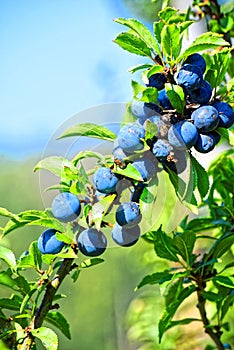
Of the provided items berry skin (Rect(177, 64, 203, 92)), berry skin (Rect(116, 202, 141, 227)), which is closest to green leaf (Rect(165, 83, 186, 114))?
berry skin (Rect(177, 64, 203, 92))

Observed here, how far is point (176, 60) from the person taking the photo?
1.96 feet

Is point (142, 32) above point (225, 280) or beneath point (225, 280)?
above

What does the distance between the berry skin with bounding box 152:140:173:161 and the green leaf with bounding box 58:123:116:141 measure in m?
0.07

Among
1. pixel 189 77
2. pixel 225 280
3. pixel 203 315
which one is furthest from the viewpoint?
pixel 203 315

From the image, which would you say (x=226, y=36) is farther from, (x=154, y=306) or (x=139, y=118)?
(x=154, y=306)

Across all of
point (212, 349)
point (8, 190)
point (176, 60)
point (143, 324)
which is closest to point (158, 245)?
point (176, 60)

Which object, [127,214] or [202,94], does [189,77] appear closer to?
[202,94]

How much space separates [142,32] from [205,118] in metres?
0.13

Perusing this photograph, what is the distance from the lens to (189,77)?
0.56 meters

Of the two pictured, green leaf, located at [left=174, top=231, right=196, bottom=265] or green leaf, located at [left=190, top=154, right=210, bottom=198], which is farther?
green leaf, located at [left=174, top=231, right=196, bottom=265]

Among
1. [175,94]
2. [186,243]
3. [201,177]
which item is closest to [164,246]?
[186,243]

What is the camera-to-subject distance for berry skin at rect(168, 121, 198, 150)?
1.84 feet

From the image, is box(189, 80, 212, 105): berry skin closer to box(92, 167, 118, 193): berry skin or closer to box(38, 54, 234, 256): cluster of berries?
box(38, 54, 234, 256): cluster of berries

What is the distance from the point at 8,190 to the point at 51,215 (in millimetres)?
3055
